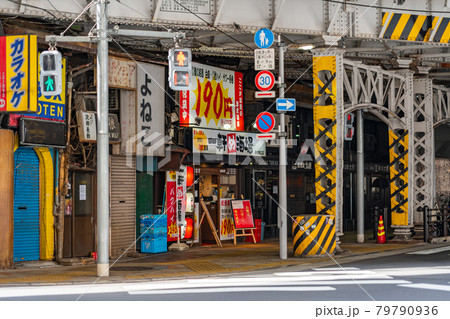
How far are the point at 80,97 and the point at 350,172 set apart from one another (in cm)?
1715

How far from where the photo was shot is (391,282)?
46.7 ft

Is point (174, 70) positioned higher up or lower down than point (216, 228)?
higher up

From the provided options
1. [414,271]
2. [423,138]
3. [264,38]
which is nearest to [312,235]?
[414,271]

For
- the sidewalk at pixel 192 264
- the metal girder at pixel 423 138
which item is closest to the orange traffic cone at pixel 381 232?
the sidewalk at pixel 192 264

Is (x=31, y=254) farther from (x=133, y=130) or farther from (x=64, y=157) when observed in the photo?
(x=133, y=130)

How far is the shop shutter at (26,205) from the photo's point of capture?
1869cm

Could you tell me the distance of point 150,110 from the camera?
2238 cm

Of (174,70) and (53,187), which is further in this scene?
(53,187)

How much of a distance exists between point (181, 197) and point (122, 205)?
2.89m

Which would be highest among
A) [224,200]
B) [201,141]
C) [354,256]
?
[201,141]

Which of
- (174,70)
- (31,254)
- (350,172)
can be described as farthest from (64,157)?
(350,172)

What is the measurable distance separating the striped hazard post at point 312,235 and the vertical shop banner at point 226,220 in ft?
19.6

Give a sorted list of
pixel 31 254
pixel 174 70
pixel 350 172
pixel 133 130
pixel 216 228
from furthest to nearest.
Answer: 1. pixel 350 172
2. pixel 216 228
3. pixel 133 130
4. pixel 31 254
5. pixel 174 70

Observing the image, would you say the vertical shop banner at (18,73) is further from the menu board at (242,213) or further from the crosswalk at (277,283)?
the menu board at (242,213)
